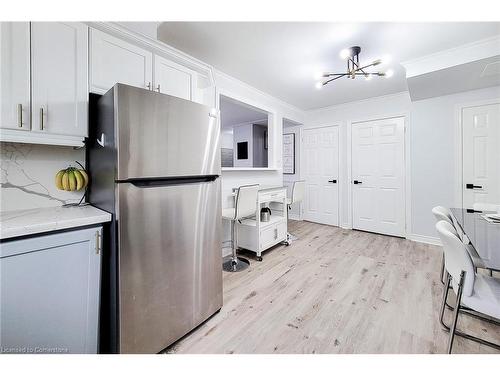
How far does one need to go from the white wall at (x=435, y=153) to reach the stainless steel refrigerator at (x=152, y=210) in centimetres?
352

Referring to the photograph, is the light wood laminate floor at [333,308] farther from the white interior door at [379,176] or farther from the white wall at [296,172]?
the white wall at [296,172]

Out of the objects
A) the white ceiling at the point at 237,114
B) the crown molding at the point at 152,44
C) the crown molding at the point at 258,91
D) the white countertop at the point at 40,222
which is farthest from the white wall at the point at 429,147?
the white countertop at the point at 40,222

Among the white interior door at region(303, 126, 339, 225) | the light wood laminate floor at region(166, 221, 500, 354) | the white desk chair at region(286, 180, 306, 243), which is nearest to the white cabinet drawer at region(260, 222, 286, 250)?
the light wood laminate floor at region(166, 221, 500, 354)

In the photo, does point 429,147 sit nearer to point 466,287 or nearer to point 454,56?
point 454,56

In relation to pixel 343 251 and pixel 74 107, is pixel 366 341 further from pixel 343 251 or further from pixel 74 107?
Answer: pixel 74 107

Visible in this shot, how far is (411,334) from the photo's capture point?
60.0 inches

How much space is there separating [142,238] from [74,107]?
96 cm

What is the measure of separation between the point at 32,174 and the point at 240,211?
5.75 ft

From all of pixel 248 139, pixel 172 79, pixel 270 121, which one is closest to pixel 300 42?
pixel 172 79

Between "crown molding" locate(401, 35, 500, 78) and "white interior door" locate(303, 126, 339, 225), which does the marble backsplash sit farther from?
"white interior door" locate(303, 126, 339, 225)

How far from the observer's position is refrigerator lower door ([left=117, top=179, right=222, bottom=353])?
1.20 m

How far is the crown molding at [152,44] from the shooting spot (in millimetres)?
1480

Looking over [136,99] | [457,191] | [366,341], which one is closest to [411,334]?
[366,341]

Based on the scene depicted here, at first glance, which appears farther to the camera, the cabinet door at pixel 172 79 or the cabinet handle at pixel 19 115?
the cabinet door at pixel 172 79
